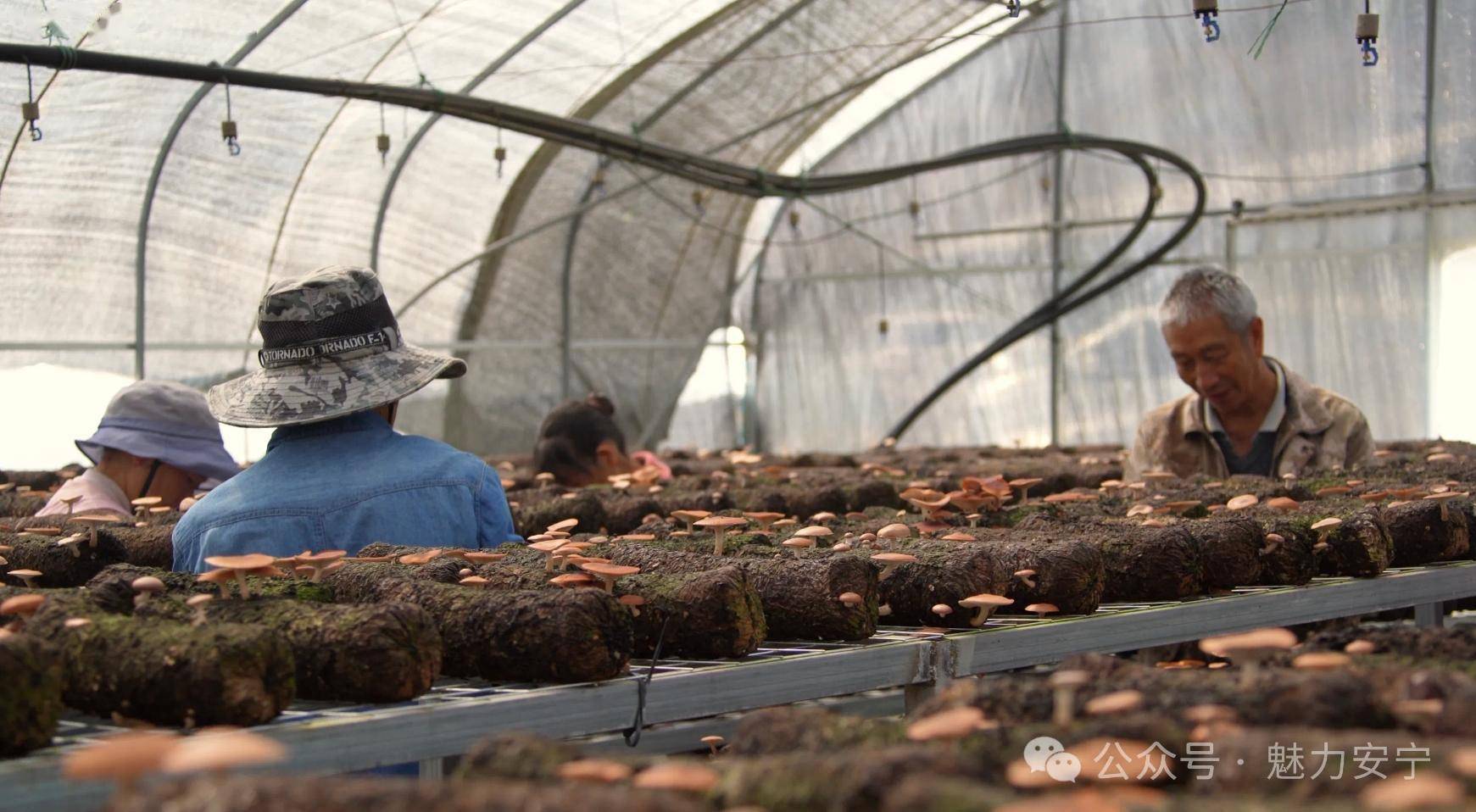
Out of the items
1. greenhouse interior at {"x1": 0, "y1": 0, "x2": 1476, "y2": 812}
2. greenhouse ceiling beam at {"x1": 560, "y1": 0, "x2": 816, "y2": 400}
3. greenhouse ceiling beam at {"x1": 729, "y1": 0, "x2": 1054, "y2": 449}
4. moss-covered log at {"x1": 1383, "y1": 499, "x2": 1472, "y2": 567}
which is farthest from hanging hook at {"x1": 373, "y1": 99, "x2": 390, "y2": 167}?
moss-covered log at {"x1": 1383, "y1": 499, "x2": 1472, "y2": 567}

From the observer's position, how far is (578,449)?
834 centimetres

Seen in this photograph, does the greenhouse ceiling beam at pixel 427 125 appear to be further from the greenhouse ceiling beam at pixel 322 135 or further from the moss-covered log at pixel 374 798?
the moss-covered log at pixel 374 798

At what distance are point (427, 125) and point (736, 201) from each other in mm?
5654

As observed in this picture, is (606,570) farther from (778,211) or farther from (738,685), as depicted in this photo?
(778,211)

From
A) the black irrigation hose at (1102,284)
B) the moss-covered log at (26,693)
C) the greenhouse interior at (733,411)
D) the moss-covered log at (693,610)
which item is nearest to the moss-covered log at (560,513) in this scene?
the greenhouse interior at (733,411)

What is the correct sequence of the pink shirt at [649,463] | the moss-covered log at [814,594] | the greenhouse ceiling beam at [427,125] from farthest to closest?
the greenhouse ceiling beam at [427,125]
the pink shirt at [649,463]
the moss-covered log at [814,594]

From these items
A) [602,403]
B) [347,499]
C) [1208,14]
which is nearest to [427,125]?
[602,403]

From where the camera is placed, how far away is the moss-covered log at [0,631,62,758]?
2.26m

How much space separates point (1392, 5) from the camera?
16344 mm

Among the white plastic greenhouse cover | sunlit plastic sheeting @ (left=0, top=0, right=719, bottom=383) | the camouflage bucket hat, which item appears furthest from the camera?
the white plastic greenhouse cover

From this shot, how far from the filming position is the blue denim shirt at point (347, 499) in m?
4.02

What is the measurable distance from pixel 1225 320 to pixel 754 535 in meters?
3.04

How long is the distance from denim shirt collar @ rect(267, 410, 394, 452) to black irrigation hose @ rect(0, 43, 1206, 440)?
6052 mm

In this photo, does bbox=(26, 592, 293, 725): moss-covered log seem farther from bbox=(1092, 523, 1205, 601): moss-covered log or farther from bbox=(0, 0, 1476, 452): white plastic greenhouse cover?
bbox=(0, 0, 1476, 452): white plastic greenhouse cover
